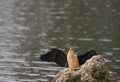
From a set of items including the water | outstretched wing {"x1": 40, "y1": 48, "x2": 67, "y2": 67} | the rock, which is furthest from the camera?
the water

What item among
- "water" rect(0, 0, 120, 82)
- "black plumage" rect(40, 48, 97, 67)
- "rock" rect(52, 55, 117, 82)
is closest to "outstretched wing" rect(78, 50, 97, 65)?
"black plumage" rect(40, 48, 97, 67)

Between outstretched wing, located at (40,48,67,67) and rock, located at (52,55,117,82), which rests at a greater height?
outstretched wing, located at (40,48,67,67)

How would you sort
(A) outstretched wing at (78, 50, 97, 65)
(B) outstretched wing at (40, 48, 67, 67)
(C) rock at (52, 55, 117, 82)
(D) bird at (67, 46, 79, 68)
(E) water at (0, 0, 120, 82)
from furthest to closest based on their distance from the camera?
1. (E) water at (0, 0, 120, 82)
2. (B) outstretched wing at (40, 48, 67, 67)
3. (A) outstretched wing at (78, 50, 97, 65)
4. (D) bird at (67, 46, 79, 68)
5. (C) rock at (52, 55, 117, 82)

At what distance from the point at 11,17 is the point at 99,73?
27.3 m

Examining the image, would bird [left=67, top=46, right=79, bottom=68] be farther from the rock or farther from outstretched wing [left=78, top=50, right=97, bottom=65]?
the rock

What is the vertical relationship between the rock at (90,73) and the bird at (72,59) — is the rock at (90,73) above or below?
below

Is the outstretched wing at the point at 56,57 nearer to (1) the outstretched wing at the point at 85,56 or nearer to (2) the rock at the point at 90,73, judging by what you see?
(1) the outstretched wing at the point at 85,56

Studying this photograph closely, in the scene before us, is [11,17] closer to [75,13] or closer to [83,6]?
[75,13]

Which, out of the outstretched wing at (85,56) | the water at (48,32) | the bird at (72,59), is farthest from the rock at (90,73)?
the water at (48,32)

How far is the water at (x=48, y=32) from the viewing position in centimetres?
2516

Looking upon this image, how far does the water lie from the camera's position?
25.2 m

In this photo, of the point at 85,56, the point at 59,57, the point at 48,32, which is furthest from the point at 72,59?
the point at 48,32

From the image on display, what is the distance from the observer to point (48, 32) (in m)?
37.2

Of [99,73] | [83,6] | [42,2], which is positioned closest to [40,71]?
[99,73]
